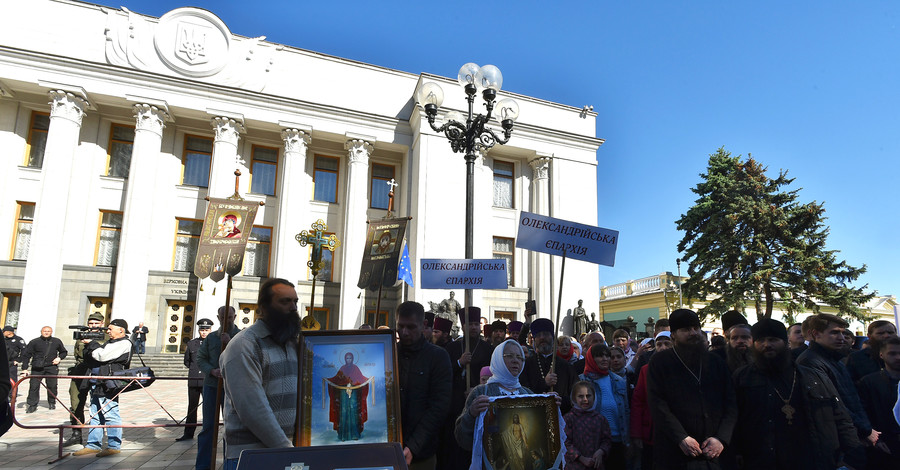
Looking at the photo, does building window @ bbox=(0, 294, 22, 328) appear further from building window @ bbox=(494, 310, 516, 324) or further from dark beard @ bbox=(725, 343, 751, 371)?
dark beard @ bbox=(725, 343, 751, 371)

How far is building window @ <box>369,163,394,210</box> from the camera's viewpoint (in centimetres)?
2562

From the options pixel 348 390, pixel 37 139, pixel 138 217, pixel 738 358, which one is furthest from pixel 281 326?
pixel 37 139

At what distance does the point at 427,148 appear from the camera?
2384 cm

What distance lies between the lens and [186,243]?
22797mm

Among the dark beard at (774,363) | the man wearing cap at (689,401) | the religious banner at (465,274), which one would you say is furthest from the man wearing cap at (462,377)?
the dark beard at (774,363)

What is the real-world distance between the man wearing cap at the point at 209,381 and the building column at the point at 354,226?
15675mm

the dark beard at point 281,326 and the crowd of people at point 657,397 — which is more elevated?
the dark beard at point 281,326

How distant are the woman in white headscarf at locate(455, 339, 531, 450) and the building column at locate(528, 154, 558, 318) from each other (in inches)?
795

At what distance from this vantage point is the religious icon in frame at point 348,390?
9.96 feet

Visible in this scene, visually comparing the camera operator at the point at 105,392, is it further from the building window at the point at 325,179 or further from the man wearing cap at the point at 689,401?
the building window at the point at 325,179

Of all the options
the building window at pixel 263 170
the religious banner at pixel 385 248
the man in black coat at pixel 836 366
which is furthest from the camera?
the building window at pixel 263 170

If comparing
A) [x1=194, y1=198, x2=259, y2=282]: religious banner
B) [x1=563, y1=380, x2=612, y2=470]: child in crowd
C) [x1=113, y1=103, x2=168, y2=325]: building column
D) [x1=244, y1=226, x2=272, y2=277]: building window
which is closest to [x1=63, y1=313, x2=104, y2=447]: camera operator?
[x1=194, y1=198, x2=259, y2=282]: religious banner

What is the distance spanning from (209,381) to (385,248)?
5484 millimetres

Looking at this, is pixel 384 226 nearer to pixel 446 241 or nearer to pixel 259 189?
pixel 446 241
